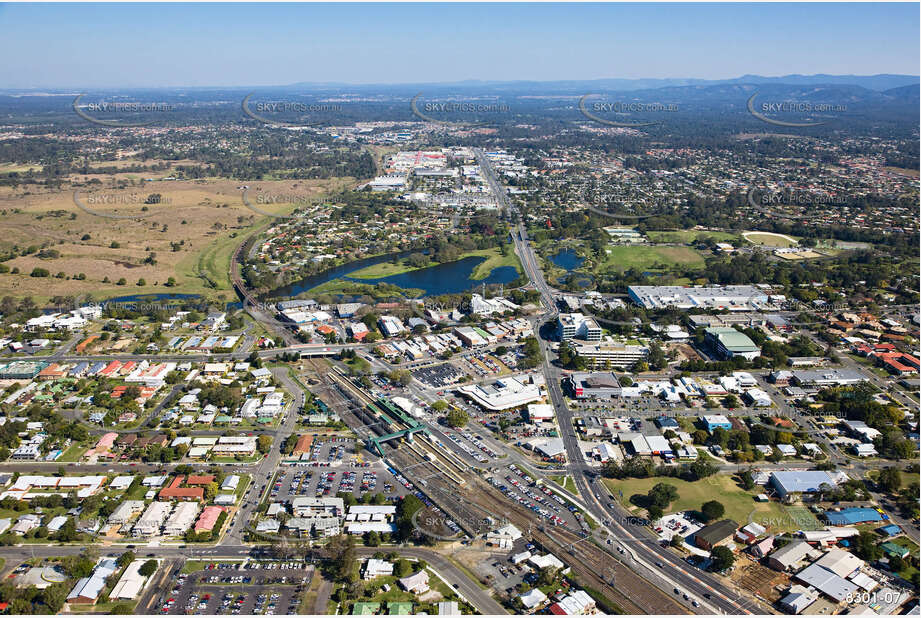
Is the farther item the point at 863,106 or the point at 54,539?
the point at 863,106

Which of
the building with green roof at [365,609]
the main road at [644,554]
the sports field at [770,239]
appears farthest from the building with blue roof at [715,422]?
the sports field at [770,239]

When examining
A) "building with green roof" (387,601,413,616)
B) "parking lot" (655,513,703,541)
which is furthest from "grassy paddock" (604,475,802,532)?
"building with green roof" (387,601,413,616)

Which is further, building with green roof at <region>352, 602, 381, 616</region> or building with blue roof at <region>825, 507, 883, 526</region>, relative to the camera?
building with blue roof at <region>825, 507, 883, 526</region>

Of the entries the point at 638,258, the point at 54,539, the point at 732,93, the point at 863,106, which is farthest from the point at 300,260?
the point at 732,93

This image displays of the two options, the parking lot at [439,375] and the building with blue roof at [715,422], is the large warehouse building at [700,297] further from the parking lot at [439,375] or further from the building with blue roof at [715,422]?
the parking lot at [439,375]

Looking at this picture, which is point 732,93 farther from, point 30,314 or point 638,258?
point 30,314

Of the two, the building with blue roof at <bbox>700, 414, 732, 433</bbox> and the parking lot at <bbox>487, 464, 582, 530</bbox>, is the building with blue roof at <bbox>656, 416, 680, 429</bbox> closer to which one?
the building with blue roof at <bbox>700, 414, 732, 433</bbox>
